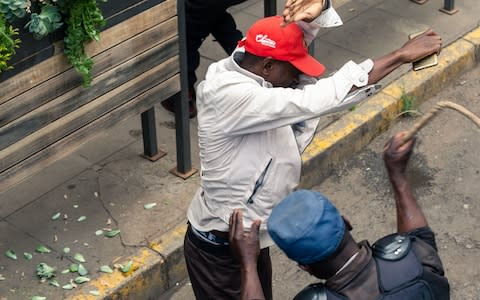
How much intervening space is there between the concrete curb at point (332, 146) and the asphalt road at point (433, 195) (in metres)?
0.09

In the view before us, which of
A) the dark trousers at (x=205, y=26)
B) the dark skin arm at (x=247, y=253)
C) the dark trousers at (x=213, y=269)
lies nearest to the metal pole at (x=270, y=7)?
the dark trousers at (x=205, y=26)

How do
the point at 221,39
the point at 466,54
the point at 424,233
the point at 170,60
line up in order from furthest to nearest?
the point at 466,54, the point at 221,39, the point at 170,60, the point at 424,233

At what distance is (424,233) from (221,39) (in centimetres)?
345

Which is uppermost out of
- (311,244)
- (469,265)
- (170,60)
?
(311,244)

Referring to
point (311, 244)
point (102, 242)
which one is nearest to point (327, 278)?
point (311, 244)

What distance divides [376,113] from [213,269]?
9.16 ft

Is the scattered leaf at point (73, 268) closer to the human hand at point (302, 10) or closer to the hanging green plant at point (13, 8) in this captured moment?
the hanging green plant at point (13, 8)

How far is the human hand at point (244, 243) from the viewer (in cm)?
363

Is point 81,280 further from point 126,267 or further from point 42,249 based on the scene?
point 42,249

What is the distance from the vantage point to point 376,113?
6824 millimetres

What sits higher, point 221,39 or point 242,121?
point 242,121

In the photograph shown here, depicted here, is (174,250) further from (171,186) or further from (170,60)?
(170,60)

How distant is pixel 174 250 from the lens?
5.46 meters

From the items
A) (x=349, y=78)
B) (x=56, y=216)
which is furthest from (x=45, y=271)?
(x=349, y=78)
